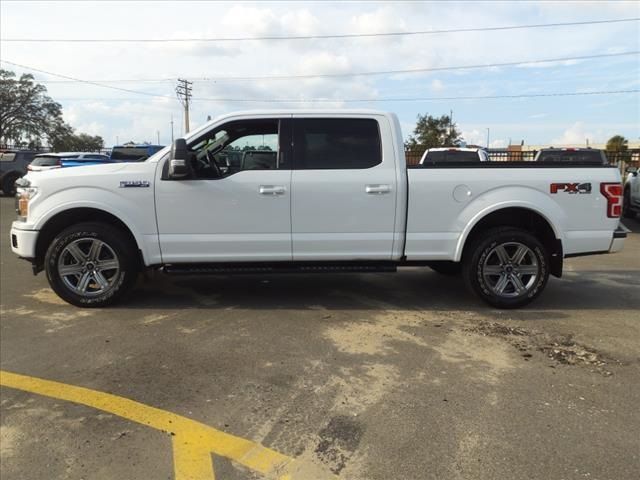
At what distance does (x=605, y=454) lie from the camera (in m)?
3.04

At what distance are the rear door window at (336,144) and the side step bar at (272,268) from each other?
38.6 inches

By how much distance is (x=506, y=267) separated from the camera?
5.77 metres

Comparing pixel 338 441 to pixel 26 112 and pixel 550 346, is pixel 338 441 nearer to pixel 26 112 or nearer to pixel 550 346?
pixel 550 346

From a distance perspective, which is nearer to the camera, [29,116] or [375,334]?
[375,334]

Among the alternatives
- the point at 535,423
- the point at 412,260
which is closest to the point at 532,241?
the point at 412,260

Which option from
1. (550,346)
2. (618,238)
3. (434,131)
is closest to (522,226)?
(618,238)

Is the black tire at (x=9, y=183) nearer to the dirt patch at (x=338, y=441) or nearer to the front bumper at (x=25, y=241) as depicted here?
the front bumper at (x=25, y=241)

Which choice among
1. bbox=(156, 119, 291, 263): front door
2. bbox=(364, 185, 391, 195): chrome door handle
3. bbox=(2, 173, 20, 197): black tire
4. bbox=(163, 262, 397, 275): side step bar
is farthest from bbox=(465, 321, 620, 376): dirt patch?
bbox=(2, 173, 20, 197): black tire

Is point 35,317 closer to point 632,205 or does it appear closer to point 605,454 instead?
point 605,454

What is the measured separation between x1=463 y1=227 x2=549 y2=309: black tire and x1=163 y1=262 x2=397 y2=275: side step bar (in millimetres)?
844

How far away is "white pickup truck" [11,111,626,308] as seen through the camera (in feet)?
18.1

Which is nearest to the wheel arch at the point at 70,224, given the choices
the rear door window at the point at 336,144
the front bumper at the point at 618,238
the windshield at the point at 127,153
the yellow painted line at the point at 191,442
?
the rear door window at the point at 336,144

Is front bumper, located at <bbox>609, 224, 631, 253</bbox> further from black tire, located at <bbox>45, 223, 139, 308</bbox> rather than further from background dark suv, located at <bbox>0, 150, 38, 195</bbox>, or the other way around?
background dark suv, located at <bbox>0, 150, 38, 195</bbox>

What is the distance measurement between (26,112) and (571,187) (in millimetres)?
74981
